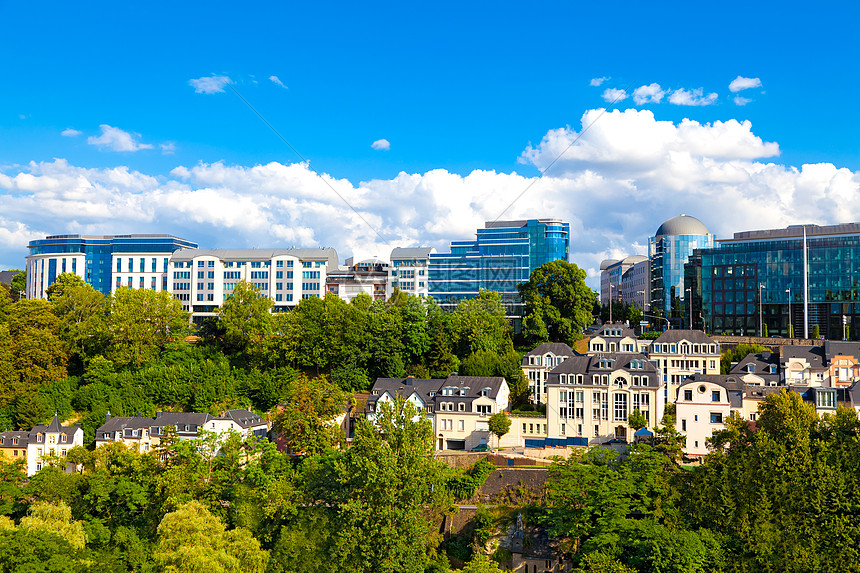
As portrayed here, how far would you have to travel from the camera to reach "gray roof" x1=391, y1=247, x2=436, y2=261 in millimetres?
106500

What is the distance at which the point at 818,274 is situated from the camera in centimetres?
8894

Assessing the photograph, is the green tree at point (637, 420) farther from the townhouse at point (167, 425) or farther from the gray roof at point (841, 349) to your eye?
the townhouse at point (167, 425)

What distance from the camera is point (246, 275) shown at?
10425cm

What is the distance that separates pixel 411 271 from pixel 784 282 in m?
51.0

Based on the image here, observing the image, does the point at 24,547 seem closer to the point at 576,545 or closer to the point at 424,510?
the point at 424,510

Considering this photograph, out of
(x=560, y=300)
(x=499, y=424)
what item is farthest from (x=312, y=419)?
(x=560, y=300)

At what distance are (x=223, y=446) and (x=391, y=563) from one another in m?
18.0

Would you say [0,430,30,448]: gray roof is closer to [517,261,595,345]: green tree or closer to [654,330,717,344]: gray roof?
[517,261,595,345]: green tree

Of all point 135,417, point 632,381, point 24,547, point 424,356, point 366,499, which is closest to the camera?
point 24,547

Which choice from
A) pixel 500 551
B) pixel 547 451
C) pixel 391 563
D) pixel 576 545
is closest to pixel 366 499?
pixel 391 563

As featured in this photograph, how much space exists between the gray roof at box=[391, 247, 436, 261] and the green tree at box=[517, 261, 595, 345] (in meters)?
28.6

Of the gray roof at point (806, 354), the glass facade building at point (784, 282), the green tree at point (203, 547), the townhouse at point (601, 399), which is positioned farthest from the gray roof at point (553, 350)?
the glass facade building at point (784, 282)

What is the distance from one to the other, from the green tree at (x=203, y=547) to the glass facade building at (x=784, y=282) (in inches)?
2777

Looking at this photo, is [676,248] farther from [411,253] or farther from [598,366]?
[598,366]
